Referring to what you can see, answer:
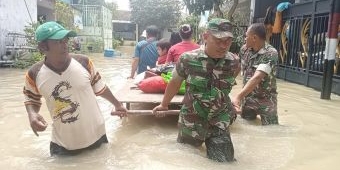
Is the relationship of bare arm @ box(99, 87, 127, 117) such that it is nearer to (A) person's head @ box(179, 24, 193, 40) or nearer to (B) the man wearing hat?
(B) the man wearing hat

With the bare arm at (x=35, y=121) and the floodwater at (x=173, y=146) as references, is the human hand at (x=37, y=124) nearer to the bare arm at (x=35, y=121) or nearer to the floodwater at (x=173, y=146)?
the bare arm at (x=35, y=121)

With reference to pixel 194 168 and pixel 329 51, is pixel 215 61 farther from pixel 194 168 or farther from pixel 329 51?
pixel 329 51

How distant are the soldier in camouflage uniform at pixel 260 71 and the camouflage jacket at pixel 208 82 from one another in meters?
1.15

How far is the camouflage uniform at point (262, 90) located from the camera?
16.1 ft

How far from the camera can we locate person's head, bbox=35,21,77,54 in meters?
3.22

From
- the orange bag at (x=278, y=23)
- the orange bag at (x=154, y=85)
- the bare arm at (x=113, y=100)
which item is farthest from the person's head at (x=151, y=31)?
the orange bag at (x=278, y=23)

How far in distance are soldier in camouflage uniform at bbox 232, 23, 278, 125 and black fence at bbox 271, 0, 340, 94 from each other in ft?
12.8

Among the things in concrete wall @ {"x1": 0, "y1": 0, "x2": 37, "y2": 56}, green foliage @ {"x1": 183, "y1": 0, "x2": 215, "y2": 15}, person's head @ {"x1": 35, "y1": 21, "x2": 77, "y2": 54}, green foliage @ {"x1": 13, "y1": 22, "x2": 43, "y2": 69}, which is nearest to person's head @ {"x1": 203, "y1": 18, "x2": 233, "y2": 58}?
person's head @ {"x1": 35, "y1": 21, "x2": 77, "y2": 54}

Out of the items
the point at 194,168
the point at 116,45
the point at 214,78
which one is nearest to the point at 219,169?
the point at 194,168

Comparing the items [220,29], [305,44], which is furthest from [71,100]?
[305,44]

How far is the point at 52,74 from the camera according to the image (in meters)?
3.33

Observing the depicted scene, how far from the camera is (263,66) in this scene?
4.69m

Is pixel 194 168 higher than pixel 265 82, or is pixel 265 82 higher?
pixel 265 82

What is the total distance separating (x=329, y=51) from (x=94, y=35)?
70.8 ft
